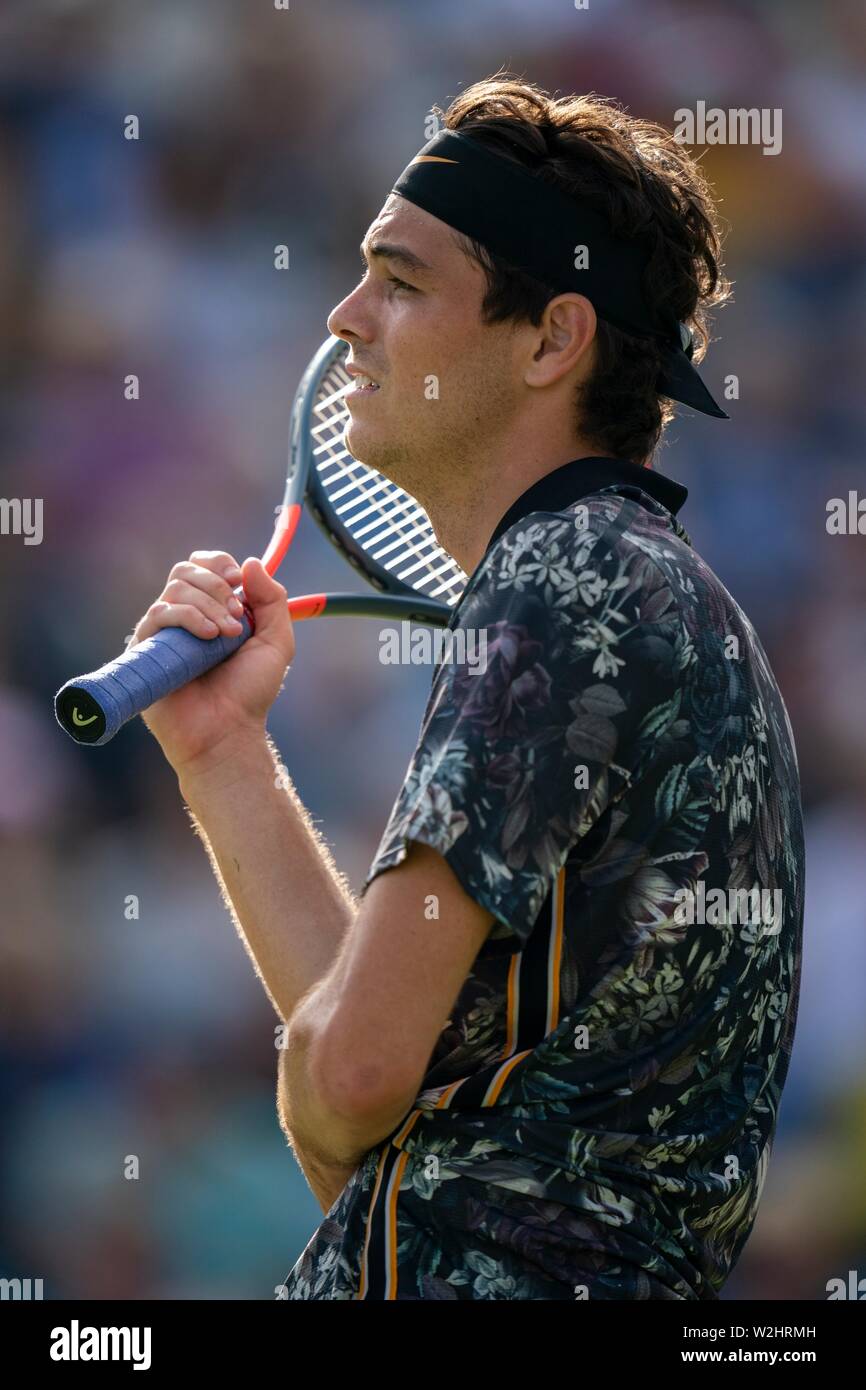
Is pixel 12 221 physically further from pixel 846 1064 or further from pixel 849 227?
pixel 846 1064

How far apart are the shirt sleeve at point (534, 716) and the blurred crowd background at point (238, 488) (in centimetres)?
287

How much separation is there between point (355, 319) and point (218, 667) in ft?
1.43

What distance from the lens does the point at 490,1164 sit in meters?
1.44

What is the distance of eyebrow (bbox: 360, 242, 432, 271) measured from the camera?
195cm

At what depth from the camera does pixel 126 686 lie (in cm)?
178

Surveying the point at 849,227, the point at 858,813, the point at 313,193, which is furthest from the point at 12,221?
the point at 858,813

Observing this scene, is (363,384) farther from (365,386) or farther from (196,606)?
(196,606)

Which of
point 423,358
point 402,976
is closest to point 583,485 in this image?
point 423,358

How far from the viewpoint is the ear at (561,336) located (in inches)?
74.1

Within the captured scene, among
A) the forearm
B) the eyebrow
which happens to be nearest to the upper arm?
the forearm

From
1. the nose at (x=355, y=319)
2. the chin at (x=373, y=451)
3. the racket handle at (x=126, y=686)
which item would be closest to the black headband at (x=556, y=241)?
the nose at (x=355, y=319)

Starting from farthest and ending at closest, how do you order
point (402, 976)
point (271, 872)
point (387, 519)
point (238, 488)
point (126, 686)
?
point (238, 488), point (387, 519), point (126, 686), point (271, 872), point (402, 976)

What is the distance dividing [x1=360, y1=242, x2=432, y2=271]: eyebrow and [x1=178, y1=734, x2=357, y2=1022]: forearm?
22.8 inches
